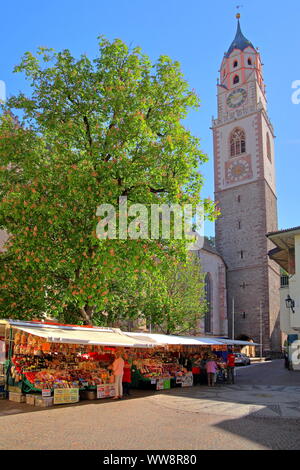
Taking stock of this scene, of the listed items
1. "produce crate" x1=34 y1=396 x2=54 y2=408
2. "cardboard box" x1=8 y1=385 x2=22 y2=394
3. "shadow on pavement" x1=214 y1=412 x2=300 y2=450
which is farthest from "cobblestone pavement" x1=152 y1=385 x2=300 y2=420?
"cardboard box" x1=8 y1=385 x2=22 y2=394

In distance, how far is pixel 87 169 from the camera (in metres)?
15.8

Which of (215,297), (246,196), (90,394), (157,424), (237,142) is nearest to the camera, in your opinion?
(157,424)

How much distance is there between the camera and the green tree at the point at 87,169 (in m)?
15.3

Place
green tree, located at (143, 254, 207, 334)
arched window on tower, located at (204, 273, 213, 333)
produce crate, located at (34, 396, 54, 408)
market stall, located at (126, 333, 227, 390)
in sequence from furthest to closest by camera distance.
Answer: arched window on tower, located at (204, 273, 213, 333), green tree, located at (143, 254, 207, 334), market stall, located at (126, 333, 227, 390), produce crate, located at (34, 396, 54, 408)

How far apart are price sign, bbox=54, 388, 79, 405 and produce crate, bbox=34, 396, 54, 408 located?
0.21 metres

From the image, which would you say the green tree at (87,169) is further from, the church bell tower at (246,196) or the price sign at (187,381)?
the church bell tower at (246,196)

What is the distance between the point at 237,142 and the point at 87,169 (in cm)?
4780

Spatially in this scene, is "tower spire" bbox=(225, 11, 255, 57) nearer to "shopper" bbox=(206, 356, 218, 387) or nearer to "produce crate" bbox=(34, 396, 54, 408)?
"shopper" bbox=(206, 356, 218, 387)

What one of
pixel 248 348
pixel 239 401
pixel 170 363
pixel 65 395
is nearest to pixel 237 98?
pixel 248 348

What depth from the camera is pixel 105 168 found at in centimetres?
1550

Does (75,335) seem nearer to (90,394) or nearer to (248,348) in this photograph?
(90,394)

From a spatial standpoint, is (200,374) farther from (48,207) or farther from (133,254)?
(48,207)

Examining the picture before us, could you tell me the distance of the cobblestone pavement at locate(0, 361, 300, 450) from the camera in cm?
813

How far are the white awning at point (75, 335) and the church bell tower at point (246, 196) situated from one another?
127 ft
